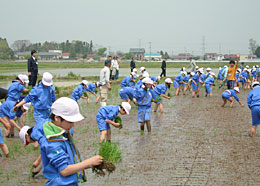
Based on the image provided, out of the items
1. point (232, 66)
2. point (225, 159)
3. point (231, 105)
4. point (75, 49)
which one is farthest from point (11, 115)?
point (75, 49)

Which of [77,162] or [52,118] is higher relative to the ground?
[52,118]

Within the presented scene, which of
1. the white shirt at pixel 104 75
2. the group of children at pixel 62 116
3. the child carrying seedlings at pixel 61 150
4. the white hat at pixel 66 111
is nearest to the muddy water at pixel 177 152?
the group of children at pixel 62 116

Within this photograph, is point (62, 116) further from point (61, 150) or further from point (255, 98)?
point (255, 98)

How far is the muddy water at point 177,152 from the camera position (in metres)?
6.64

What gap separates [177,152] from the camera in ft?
27.7

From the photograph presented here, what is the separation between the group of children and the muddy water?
1.72 ft

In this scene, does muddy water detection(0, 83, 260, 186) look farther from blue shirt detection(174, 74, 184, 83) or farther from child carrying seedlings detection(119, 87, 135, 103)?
blue shirt detection(174, 74, 184, 83)

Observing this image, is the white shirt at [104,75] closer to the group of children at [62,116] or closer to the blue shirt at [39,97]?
the group of children at [62,116]

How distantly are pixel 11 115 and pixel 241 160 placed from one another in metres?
5.69

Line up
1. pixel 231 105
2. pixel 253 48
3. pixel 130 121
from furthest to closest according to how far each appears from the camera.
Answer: pixel 253 48 → pixel 231 105 → pixel 130 121

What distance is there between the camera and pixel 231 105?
15727 mm

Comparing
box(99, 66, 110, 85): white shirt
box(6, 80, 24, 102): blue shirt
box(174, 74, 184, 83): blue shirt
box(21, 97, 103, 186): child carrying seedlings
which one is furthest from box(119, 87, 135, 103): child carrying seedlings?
box(21, 97, 103, 186): child carrying seedlings

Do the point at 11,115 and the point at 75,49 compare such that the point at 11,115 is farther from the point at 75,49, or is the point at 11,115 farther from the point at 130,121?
the point at 75,49

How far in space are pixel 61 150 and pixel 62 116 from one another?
0.31 meters
